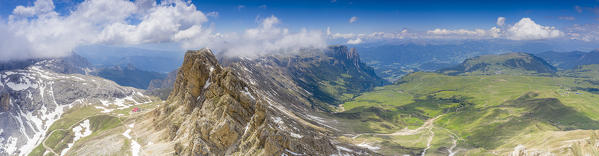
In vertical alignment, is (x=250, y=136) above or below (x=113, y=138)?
above

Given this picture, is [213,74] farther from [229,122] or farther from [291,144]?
[291,144]

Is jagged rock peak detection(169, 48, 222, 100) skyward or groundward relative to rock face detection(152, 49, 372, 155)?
skyward

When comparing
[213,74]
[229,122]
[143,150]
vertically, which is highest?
[213,74]

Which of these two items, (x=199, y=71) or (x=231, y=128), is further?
(x=199, y=71)

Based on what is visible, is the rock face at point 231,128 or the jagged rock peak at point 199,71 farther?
the jagged rock peak at point 199,71

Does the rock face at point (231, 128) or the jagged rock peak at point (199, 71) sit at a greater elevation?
the jagged rock peak at point (199, 71)

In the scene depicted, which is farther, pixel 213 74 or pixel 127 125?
pixel 127 125

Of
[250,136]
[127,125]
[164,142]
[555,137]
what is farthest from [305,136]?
[555,137]

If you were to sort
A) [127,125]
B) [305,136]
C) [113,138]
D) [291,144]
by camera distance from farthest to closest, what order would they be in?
[127,125]
[113,138]
[305,136]
[291,144]

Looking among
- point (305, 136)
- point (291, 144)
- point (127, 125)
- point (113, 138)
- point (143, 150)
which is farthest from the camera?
point (127, 125)

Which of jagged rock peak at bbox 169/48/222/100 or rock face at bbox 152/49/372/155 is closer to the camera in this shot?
rock face at bbox 152/49/372/155

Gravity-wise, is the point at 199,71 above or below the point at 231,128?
above
